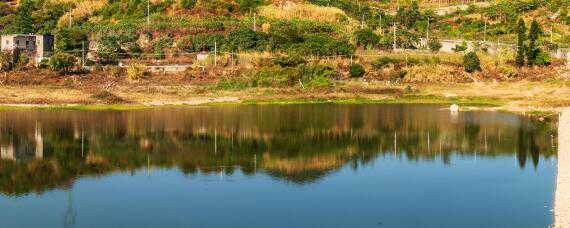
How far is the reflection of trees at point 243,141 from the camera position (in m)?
31.4

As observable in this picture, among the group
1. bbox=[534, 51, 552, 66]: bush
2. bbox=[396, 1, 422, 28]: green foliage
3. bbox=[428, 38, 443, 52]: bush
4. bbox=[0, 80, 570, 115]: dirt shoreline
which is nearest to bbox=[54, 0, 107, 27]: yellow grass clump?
bbox=[0, 80, 570, 115]: dirt shoreline

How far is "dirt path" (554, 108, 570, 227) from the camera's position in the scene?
21.5 meters

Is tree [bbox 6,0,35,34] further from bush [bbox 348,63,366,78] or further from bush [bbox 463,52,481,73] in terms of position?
bush [bbox 463,52,481,73]

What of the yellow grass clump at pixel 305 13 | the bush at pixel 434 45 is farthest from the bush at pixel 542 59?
the yellow grass clump at pixel 305 13

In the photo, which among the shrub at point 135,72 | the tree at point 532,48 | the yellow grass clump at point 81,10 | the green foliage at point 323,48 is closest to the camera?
the shrub at point 135,72

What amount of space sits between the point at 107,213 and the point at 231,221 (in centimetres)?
426

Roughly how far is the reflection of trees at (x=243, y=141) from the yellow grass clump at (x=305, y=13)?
4202 centimetres

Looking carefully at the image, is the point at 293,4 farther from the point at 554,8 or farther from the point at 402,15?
the point at 554,8

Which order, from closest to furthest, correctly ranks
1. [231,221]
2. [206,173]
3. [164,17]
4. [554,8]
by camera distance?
[231,221] → [206,173] → [164,17] → [554,8]

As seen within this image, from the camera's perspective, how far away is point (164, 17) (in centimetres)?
8719

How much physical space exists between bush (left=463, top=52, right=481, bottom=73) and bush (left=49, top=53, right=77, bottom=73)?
3600 centimetres

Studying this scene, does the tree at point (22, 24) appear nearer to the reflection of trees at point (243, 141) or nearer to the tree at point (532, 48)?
the reflection of trees at point (243, 141)

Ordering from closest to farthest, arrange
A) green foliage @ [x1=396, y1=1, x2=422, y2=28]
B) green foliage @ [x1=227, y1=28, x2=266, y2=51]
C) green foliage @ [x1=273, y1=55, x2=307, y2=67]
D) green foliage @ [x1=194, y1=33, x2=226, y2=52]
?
green foliage @ [x1=273, y1=55, x2=307, y2=67] → green foliage @ [x1=227, y1=28, x2=266, y2=51] → green foliage @ [x1=194, y1=33, x2=226, y2=52] → green foliage @ [x1=396, y1=1, x2=422, y2=28]

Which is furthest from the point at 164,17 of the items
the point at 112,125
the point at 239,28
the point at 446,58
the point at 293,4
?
the point at 112,125
